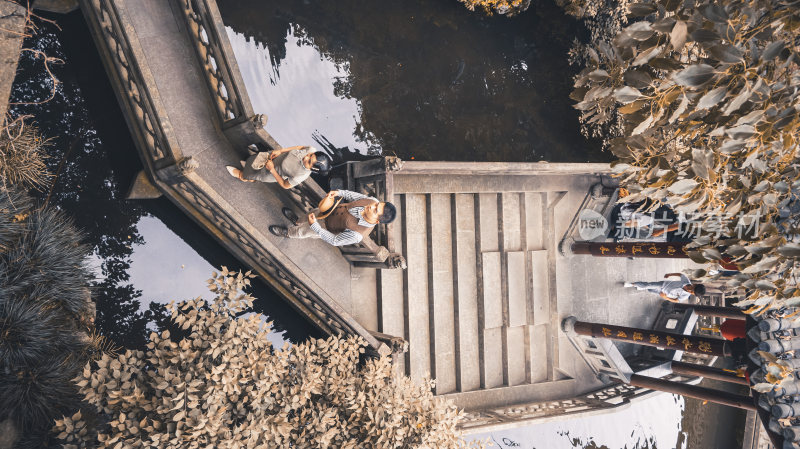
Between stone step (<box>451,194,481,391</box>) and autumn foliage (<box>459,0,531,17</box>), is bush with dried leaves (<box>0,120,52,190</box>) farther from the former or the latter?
autumn foliage (<box>459,0,531,17</box>)

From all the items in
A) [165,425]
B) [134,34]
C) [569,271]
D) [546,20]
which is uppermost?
[546,20]

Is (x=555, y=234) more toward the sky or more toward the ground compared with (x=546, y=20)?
more toward the ground

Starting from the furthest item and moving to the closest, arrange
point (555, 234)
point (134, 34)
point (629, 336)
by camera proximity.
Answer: point (555, 234), point (629, 336), point (134, 34)

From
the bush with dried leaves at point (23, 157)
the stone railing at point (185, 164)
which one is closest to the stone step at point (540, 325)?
the stone railing at point (185, 164)

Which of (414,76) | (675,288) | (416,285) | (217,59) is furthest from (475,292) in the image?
(217,59)

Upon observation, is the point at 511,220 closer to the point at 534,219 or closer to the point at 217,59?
the point at 534,219

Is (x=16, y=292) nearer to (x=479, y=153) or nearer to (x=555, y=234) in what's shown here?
(x=479, y=153)

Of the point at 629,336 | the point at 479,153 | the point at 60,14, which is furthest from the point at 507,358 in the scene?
the point at 60,14
